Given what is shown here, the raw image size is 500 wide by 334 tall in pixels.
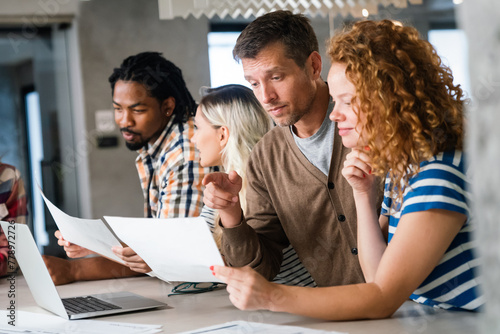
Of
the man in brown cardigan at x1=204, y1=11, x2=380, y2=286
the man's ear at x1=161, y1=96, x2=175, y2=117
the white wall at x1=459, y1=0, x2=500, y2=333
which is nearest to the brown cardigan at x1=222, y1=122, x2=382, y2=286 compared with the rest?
the man in brown cardigan at x1=204, y1=11, x2=380, y2=286

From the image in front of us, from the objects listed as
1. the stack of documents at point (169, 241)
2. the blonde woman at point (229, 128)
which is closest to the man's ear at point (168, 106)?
the blonde woman at point (229, 128)

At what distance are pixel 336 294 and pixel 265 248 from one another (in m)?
0.44

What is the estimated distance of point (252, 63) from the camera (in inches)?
53.9

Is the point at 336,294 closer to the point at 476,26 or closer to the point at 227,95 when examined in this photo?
the point at 476,26

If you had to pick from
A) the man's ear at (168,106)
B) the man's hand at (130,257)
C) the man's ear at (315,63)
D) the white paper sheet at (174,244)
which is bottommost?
the man's hand at (130,257)

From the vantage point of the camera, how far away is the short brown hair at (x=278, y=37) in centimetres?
137

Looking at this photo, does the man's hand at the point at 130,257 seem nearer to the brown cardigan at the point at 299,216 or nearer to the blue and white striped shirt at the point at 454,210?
the brown cardigan at the point at 299,216

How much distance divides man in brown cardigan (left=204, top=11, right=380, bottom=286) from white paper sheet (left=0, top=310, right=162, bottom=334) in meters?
0.34

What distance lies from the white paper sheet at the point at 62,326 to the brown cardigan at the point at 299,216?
0.32m

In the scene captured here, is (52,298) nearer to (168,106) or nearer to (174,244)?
(174,244)

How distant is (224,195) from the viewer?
115cm

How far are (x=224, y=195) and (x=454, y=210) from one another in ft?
1.53

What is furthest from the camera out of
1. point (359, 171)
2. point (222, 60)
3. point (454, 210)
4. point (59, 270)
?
point (222, 60)

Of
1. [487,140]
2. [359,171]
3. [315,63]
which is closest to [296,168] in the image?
[315,63]
